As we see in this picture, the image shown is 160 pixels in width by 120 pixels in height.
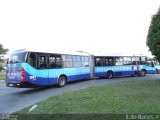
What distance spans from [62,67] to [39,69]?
2.74 metres

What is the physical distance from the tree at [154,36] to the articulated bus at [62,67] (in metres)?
6.63

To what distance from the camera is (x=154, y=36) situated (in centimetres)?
1266

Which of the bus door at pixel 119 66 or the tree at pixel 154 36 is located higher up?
the tree at pixel 154 36

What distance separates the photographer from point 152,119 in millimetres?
5934

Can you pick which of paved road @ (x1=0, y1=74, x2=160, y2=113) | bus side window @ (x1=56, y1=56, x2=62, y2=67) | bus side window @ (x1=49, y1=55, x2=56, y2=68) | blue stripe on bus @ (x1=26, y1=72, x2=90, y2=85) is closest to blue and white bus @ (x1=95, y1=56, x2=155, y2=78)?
blue stripe on bus @ (x1=26, y1=72, x2=90, y2=85)

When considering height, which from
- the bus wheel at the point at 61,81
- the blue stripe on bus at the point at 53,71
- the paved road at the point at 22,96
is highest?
the blue stripe on bus at the point at 53,71

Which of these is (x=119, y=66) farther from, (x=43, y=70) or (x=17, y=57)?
(x=17, y=57)

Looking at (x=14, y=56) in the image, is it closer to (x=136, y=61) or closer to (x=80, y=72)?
(x=80, y=72)

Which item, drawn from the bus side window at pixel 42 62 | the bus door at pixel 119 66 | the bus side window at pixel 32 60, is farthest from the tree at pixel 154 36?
the bus door at pixel 119 66

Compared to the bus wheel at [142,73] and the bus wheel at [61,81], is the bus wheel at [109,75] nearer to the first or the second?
the bus wheel at [142,73]

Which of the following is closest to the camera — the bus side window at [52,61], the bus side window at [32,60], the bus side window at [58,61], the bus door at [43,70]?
the bus side window at [32,60]

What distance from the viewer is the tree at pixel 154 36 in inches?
491

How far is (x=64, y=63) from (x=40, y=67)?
115 inches

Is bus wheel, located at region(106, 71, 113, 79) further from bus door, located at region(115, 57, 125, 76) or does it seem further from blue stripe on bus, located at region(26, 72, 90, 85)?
blue stripe on bus, located at region(26, 72, 90, 85)
